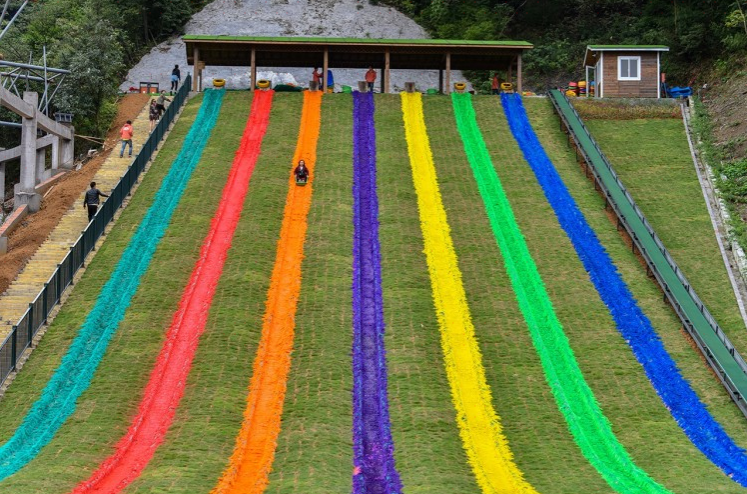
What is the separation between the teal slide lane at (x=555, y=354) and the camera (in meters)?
23.3

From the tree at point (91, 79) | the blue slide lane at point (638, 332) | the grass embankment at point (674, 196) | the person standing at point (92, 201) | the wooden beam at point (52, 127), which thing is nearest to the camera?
the blue slide lane at point (638, 332)

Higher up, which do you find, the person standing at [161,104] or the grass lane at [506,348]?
the person standing at [161,104]

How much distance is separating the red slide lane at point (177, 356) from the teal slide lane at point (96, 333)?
1.72 m

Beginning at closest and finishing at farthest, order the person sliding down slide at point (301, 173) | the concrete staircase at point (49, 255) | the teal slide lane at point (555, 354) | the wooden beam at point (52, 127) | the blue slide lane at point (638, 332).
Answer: the teal slide lane at point (555, 354) < the blue slide lane at point (638, 332) < the concrete staircase at point (49, 255) < the person sliding down slide at point (301, 173) < the wooden beam at point (52, 127)

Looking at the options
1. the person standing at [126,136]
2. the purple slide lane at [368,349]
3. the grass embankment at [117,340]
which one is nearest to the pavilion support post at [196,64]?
the person standing at [126,136]

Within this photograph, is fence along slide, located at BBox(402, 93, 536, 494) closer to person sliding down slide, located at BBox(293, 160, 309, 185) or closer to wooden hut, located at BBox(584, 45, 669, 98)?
person sliding down slide, located at BBox(293, 160, 309, 185)

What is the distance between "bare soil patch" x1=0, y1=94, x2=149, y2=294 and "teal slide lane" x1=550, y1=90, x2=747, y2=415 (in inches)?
819

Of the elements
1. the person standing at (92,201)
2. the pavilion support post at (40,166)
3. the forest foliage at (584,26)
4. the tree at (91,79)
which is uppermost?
the forest foliage at (584,26)

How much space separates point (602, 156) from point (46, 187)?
23.9 meters

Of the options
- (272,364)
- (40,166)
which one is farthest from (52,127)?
(272,364)

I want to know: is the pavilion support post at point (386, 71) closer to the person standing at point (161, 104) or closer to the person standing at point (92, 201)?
the person standing at point (161, 104)

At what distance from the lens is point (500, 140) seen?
1823 inches

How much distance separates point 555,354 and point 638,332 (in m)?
3.01

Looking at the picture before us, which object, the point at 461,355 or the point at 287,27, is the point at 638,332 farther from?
the point at 287,27
